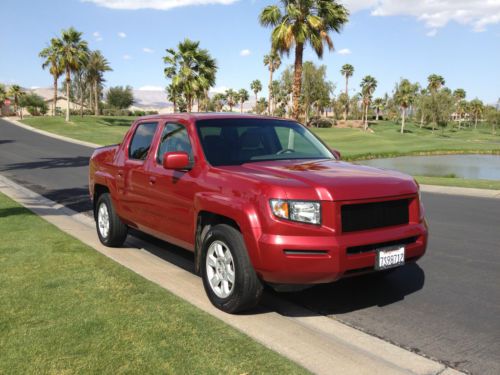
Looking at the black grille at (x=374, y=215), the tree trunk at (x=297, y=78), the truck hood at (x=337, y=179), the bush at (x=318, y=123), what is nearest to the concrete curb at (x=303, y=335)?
the black grille at (x=374, y=215)

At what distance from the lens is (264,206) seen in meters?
4.06

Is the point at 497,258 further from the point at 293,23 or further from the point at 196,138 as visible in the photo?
the point at 293,23

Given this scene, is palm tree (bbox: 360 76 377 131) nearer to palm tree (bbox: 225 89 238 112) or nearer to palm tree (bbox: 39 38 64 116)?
palm tree (bbox: 225 89 238 112)

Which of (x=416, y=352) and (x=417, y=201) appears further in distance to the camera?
(x=417, y=201)

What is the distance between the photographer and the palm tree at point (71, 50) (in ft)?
187

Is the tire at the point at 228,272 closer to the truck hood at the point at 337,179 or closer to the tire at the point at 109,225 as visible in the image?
the truck hood at the point at 337,179

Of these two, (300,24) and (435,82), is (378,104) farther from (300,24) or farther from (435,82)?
(300,24)

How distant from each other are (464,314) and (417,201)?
1133 millimetres

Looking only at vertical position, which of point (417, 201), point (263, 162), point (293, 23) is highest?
point (293, 23)

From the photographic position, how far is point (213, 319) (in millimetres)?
4164

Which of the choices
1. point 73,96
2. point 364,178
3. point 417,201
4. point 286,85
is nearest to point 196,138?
point 364,178

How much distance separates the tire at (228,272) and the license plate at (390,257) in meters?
1.05

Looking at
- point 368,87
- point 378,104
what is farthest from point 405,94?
point 378,104

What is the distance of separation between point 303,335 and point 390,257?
1.04m
